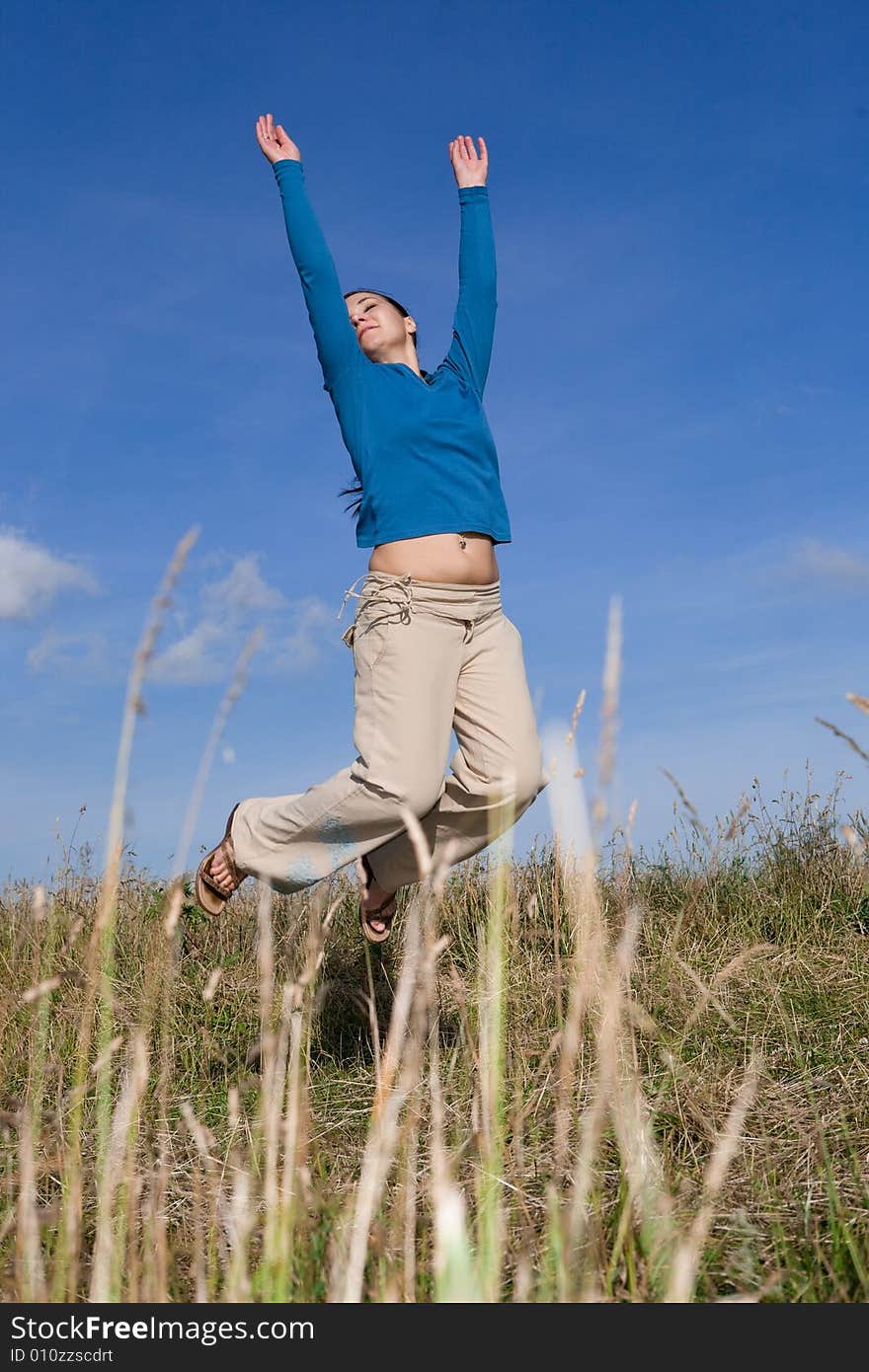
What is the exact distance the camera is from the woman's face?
409 cm

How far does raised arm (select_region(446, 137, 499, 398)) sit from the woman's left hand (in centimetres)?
7

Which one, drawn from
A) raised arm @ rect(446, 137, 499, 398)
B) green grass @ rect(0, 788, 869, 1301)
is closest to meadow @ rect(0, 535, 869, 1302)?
green grass @ rect(0, 788, 869, 1301)

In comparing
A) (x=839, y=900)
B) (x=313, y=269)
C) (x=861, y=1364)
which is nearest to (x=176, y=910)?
(x=861, y=1364)

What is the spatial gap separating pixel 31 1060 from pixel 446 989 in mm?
1560

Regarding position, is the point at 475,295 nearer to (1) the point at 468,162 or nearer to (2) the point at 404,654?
(1) the point at 468,162

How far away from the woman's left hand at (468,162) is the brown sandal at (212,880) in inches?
100

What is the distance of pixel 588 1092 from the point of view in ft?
10.8

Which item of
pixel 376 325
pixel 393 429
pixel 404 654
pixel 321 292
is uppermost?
pixel 376 325

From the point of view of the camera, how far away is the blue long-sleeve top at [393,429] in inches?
140

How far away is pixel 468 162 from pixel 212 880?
290 centimetres

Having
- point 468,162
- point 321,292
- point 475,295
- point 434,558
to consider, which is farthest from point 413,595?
point 468,162

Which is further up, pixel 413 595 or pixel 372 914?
pixel 413 595

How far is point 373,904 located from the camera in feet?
12.6

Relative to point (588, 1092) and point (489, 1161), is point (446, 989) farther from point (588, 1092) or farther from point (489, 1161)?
point (489, 1161)
